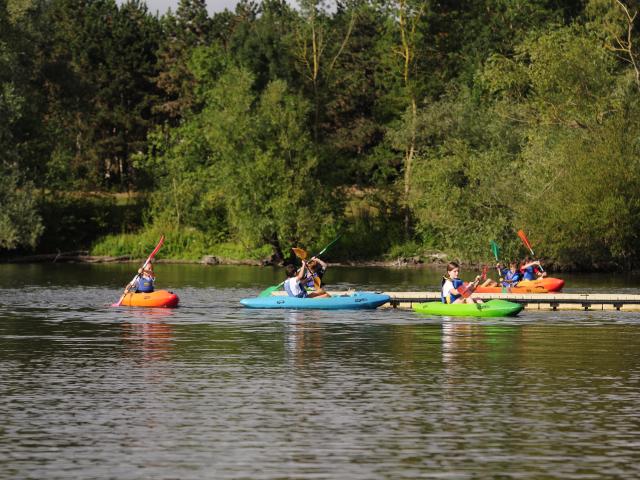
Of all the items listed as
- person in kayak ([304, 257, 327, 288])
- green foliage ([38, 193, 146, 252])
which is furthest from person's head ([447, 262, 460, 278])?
green foliage ([38, 193, 146, 252])

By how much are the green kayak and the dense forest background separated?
21504 millimetres

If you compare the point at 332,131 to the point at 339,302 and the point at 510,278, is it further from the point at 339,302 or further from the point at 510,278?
the point at 339,302

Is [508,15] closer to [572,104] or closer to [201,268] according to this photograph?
[572,104]

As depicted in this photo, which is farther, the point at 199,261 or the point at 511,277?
the point at 199,261

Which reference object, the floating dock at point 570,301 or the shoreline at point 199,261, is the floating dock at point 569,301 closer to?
the floating dock at point 570,301

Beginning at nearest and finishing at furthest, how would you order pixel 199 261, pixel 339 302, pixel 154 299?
pixel 339 302, pixel 154 299, pixel 199 261

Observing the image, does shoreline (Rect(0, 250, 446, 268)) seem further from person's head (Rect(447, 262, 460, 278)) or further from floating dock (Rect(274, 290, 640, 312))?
person's head (Rect(447, 262, 460, 278))

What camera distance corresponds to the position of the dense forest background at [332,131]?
2414 inches

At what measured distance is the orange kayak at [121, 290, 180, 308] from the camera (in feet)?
135

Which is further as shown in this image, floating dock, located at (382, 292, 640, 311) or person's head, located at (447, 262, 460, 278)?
floating dock, located at (382, 292, 640, 311)

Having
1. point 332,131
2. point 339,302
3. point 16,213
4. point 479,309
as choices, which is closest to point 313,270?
point 339,302

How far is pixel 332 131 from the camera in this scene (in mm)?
87875

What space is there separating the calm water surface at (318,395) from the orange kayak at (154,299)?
956 millimetres

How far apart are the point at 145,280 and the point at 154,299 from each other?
731 millimetres
